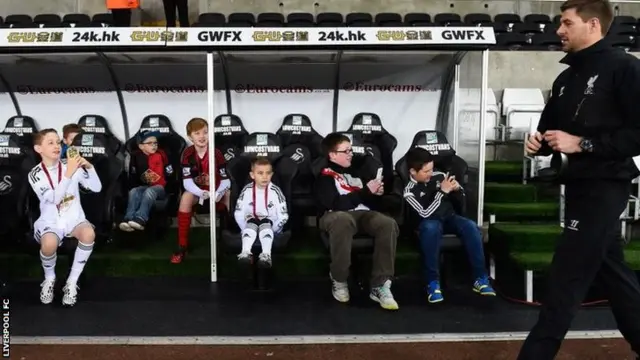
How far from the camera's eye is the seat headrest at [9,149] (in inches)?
195

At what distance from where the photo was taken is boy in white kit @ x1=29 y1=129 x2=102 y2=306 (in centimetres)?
412

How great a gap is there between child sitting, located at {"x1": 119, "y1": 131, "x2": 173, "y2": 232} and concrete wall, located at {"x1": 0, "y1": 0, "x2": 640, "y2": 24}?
4.75 metres

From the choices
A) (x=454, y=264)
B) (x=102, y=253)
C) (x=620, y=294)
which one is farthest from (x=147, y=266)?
(x=620, y=294)

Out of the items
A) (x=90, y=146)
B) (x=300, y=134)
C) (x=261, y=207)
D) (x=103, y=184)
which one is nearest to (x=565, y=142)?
(x=261, y=207)

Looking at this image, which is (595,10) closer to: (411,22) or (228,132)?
(228,132)

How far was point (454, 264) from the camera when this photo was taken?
487 cm

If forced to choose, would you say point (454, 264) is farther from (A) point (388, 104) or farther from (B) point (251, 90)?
(B) point (251, 90)

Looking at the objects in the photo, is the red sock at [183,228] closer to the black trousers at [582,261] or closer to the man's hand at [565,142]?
the black trousers at [582,261]

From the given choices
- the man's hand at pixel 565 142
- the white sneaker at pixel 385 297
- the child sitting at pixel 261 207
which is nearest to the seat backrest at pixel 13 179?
the child sitting at pixel 261 207

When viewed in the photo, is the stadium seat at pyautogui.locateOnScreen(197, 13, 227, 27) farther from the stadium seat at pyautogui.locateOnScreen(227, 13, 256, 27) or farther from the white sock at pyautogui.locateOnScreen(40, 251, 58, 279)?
the white sock at pyautogui.locateOnScreen(40, 251, 58, 279)

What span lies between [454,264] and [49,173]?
10.5 feet

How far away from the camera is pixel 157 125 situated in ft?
18.7

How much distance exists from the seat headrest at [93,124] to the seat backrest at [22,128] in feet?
1.50

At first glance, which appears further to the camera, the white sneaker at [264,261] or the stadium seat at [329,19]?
the stadium seat at [329,19]
